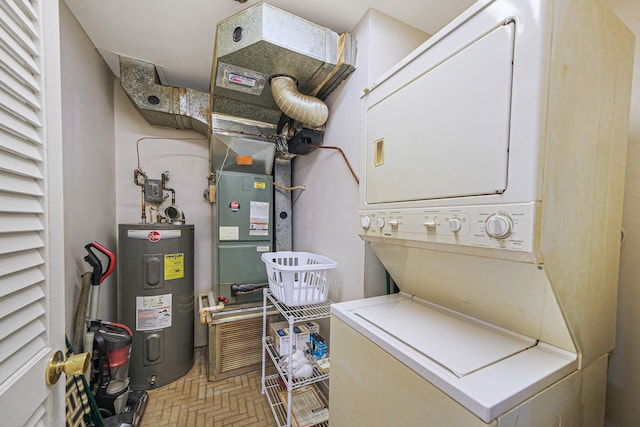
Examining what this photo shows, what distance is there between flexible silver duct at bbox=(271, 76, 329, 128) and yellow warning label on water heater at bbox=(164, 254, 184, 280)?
1444mm

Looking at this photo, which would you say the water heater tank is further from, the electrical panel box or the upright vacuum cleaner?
the electrical panel box

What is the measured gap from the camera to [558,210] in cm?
57

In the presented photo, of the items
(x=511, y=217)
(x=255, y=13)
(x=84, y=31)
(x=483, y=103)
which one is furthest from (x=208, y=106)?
(x=511, y=217)

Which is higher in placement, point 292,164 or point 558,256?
point 292,164

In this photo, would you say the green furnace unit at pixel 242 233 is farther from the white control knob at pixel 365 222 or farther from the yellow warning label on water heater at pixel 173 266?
the white control knob at pixel 365 222

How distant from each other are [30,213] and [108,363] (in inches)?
59.4

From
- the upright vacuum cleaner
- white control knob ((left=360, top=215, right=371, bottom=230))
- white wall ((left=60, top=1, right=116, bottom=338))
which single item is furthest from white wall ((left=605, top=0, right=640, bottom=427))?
white wall ((left=60, top=1, right=116, bottom=338))

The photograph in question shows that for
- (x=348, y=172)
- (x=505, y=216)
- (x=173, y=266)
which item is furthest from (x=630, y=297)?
(x=173, y=266)

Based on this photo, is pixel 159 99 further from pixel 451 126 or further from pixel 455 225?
pixel 455 225

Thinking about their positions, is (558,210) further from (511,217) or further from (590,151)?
(590,151)

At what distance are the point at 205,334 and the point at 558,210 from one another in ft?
9.44

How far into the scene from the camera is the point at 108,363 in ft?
4.85

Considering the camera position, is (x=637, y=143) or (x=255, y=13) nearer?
(x=637, y=143)

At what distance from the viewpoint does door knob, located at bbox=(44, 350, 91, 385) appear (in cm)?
56
